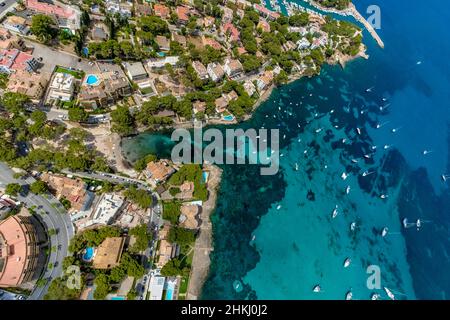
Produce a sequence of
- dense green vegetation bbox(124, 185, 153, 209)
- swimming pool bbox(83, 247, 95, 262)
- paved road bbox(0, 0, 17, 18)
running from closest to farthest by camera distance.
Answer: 1. swimming pool bbox(83, 247, 95, 262)
2. dense green vegetation bbox(124, 185, 153, 209)
3. paved road bbox(0, 0, 17, 18)

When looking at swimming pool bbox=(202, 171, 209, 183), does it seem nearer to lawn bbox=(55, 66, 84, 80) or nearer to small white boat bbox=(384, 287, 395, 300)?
lawn bbox=(55, 66, 84, 80)

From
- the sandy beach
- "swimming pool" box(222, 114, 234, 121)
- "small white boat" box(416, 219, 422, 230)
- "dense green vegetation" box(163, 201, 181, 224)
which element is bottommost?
the sandy beach

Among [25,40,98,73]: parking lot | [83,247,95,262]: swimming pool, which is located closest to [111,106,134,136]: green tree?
[25,40,98,73]: parking lot

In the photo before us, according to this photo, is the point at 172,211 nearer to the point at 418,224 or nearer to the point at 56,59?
the point at 56,59

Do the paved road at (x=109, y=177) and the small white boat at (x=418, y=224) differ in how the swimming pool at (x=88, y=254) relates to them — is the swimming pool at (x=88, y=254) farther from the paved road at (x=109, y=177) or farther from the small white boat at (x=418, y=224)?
Answer: the small white boat at (x=418, y=224)

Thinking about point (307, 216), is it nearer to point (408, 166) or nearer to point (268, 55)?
point (408, 166)

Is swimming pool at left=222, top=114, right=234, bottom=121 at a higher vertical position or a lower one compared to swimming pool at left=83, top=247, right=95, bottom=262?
higher

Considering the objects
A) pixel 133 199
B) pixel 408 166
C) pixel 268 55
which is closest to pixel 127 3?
pixel 268 55
